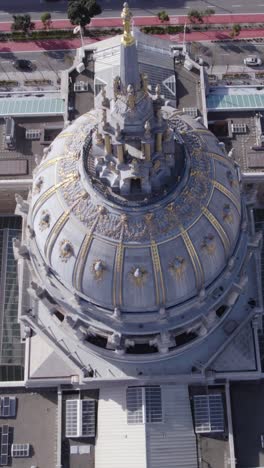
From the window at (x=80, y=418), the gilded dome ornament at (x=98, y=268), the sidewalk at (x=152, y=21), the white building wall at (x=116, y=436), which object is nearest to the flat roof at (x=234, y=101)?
the sidewalk at (x=152, y=21)

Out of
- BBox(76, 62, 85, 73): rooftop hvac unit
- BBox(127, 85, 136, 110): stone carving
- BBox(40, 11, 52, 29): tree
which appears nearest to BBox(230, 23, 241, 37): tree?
BBox(40, 11, 52, 29): tree

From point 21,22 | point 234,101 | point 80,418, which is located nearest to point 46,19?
point 21,22

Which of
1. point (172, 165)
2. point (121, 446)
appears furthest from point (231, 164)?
point (121, 446)

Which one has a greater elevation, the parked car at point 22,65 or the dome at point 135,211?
the parked car at point 22,65

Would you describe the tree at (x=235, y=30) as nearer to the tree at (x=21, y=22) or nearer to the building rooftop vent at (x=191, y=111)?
the building rooftop vent at (x=191, y=111)

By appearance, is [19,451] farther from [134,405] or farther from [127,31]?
[127,31]

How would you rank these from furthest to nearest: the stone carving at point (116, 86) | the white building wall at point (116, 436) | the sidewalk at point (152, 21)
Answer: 1. the sidewalk at point (152, 21)
2. the white building wall at point (116, 436)
3. the stone carving at point (116, 86)

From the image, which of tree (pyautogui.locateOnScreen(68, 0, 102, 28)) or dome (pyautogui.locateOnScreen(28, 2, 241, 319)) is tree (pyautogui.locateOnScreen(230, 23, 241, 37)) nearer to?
tree (pyautogui.locateOnScreen(68, 0, 102, 28))
